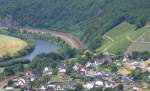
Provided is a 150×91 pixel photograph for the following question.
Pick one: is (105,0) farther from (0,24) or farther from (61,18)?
(0,24)

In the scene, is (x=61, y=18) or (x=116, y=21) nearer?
(x=116, y=21)

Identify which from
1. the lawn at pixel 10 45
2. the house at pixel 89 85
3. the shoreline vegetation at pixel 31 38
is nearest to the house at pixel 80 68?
the house at pixel 89 85

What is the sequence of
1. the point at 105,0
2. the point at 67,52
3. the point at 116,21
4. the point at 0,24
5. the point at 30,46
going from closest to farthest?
1. the point at 67,52
2. the point at 30,46
3. the point at 116,21
4. the point at 105,0
5. the point at 0,24

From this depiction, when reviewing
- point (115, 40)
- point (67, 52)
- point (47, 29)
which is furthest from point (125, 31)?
point (47, 29)

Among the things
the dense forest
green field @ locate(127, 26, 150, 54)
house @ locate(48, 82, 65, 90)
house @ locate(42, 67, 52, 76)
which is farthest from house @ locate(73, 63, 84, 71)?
the dense forest

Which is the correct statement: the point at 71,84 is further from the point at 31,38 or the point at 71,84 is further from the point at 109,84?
the point at 31,38

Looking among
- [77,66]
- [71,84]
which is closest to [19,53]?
[77,66]

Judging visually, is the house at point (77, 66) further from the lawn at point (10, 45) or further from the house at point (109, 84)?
the lawn at point (10, 45)
